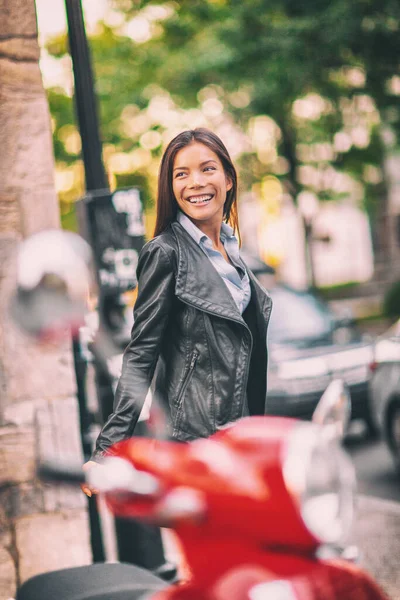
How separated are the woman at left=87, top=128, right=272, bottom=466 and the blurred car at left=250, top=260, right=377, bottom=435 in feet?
19.0

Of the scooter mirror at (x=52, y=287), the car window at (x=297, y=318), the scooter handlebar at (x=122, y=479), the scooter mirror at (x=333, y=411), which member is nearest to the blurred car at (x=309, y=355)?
the car window at (x=297, y=318)

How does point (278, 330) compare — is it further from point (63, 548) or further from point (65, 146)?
point (65, 146)

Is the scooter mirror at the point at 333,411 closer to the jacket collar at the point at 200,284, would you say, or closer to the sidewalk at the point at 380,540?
the jacket collar at the point at 200,284

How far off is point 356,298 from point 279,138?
45.2 ft

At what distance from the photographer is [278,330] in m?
9.30

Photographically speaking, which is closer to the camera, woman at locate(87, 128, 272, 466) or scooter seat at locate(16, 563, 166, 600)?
scooter seat at locate(16, 563, 166, 600)

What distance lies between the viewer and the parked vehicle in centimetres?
136

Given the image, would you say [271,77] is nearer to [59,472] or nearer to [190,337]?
[190,337]

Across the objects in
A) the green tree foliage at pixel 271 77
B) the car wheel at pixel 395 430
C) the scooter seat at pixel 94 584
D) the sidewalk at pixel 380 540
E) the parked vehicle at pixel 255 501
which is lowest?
the sidewalk at pixel 380 540

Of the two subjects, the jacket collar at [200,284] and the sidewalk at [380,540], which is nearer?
the jacket collar at [200,284]

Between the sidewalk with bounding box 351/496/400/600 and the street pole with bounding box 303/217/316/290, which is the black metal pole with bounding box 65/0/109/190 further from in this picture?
the street pole with bounding box 303/217/316/290

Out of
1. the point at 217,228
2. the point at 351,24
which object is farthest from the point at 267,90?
the point at 217,228

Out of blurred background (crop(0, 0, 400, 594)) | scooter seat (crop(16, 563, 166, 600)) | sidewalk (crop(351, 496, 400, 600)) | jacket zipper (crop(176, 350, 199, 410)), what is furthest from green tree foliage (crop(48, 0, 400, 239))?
scooter seat (crop(16, 563, 166, 600))

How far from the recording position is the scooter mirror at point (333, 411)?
1.45 m
